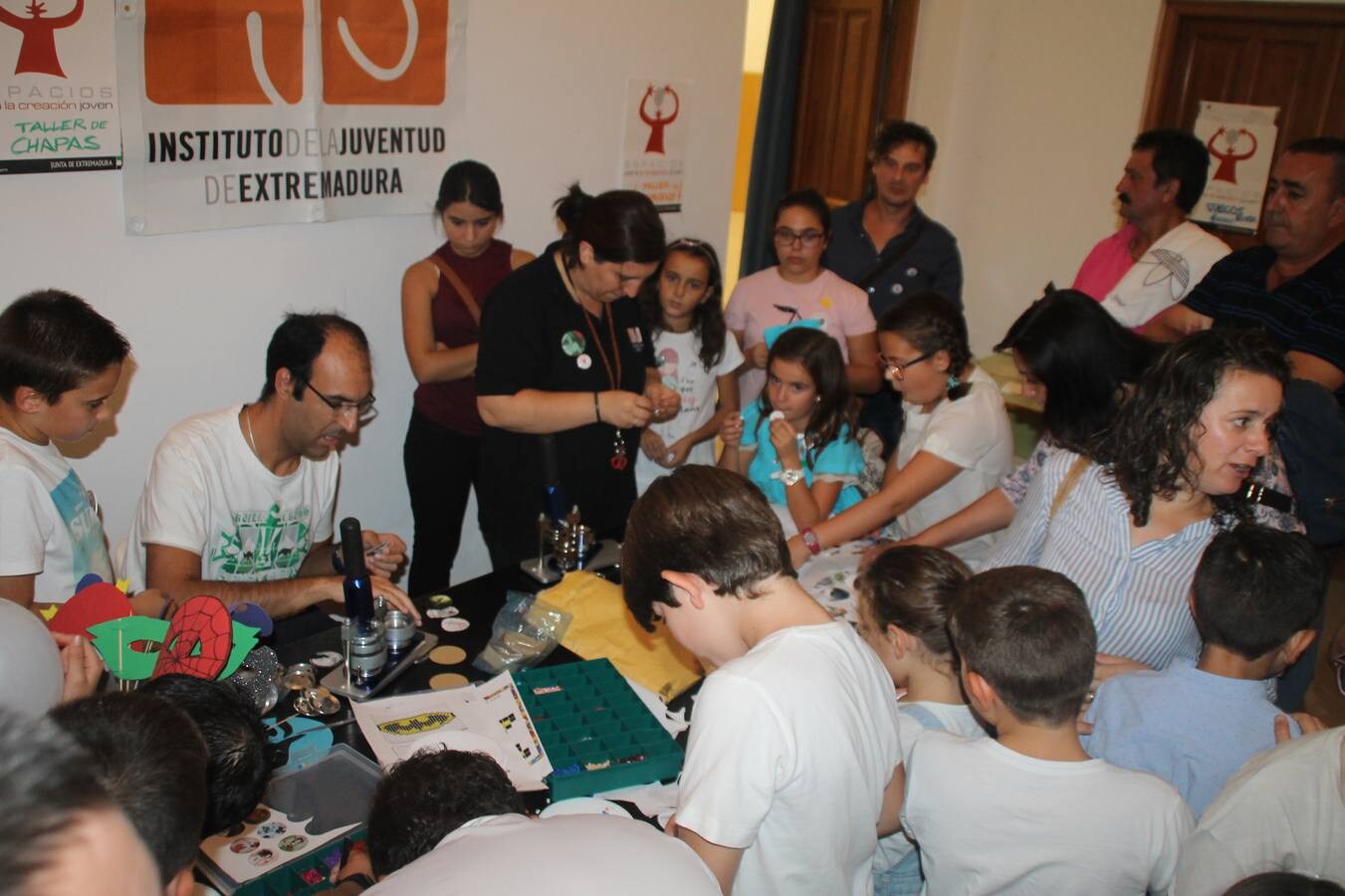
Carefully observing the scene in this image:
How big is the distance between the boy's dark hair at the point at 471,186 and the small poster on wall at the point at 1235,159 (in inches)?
155

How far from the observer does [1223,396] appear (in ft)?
6.89

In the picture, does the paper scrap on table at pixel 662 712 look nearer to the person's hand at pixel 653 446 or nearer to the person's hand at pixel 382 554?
the person's hand at pixel 382 554

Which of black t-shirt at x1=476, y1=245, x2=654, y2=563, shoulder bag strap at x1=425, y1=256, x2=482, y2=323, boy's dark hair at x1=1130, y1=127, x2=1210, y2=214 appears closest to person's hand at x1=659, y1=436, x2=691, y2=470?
black t-shirt at x1=476, y1=245, x2=654, y2=563

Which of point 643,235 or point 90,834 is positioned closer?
point 90,834

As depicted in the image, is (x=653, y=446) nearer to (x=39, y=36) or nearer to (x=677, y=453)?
(x=677, y=453)

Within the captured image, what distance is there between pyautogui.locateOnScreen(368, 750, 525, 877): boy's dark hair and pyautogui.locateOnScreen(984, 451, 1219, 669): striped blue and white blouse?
1.28 meters

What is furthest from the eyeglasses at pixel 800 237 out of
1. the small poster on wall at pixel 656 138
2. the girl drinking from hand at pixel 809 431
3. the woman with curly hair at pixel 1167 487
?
the woman with curly hair at pixel 1167 487

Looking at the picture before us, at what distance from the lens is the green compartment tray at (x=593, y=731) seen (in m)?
1.90

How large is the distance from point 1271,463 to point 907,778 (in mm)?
1314

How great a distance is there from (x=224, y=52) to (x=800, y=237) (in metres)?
2.04

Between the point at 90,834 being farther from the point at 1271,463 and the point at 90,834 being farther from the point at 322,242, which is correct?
the point at 322,242

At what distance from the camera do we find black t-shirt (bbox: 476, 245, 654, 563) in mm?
2828

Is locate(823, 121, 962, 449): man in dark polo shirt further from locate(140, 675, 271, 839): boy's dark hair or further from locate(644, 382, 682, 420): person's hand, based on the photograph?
locate(140, 675, 271, 839): boy's dark hair

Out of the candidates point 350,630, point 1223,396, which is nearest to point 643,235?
point 350,630
